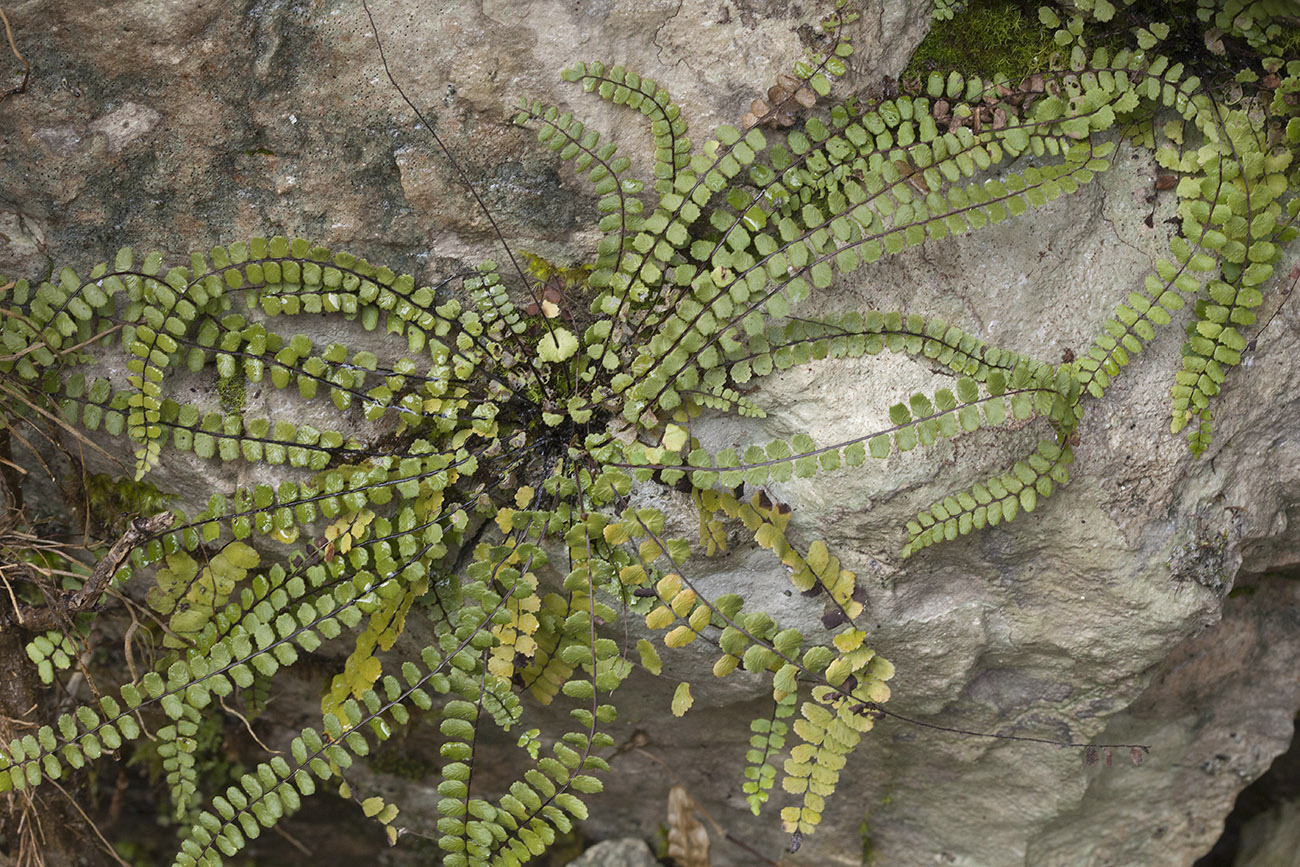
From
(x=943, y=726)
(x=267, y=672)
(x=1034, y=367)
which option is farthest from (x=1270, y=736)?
(x=267, y=672)

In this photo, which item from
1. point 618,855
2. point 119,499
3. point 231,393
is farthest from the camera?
point 618,855

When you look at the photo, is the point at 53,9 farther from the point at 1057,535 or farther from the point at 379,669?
the point at 1057,535

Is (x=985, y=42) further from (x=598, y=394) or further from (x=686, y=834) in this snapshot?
(x=686, y=834)

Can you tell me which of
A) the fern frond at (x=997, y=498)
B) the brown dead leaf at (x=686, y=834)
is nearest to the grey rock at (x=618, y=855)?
the brown dead leaf at (x=686, y=834)

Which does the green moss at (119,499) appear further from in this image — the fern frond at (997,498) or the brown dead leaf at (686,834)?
the fern frond at (997,498)

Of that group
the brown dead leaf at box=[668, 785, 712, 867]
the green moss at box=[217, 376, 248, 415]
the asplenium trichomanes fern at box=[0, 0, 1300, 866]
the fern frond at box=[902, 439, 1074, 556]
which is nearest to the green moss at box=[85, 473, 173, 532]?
the asplenium trichomanes fern at box=[0, 0, 1300, 866]

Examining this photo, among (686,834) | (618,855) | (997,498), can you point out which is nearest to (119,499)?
(618,855)
